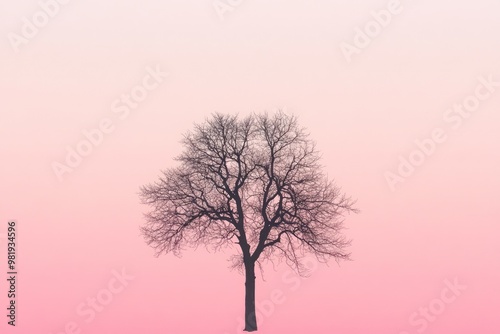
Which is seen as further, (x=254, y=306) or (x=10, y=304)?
(x=254, y=306)

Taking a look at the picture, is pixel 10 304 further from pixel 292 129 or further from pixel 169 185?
pixel 292 129

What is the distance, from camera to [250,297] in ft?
131

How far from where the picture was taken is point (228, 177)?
1578 inches

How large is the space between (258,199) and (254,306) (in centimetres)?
524

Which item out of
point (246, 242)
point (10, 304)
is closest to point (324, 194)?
point (246, 242)

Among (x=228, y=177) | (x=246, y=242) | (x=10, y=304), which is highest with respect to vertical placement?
(x=228, y=177)

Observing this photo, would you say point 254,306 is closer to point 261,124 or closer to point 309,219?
point 309,219

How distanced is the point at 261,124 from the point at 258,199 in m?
3.69

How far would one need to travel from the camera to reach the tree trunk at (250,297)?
3956cm

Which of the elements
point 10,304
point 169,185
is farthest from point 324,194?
point 10,304

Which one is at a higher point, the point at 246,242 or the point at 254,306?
the point at 246,242

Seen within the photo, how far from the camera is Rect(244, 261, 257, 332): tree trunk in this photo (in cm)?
3956

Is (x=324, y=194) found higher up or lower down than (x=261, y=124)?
lower down

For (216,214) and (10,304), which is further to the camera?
(216,214)
